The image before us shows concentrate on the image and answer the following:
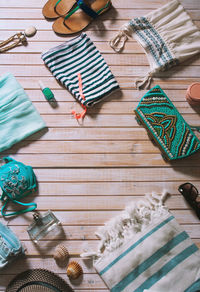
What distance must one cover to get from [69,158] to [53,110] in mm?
298

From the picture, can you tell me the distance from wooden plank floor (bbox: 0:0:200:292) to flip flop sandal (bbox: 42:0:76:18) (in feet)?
0.26

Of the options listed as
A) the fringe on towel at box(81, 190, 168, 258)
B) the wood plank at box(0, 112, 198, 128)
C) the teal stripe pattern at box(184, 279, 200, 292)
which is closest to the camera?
the teal stripe pattern at box(184, 279, 200, 292)

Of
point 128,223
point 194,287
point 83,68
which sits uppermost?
point 83,68

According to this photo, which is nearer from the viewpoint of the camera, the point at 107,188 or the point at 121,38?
the point at 107,188

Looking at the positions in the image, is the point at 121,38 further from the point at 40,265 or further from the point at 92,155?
the point at 40,265

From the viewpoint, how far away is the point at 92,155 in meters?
1.63

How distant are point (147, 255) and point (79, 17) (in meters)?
1.44

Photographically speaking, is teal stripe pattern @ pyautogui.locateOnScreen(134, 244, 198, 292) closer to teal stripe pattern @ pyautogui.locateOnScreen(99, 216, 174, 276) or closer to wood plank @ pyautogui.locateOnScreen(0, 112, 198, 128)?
teal stripe pattern @ pyautogui.locateOnScreen(99, 216, 174, 276)

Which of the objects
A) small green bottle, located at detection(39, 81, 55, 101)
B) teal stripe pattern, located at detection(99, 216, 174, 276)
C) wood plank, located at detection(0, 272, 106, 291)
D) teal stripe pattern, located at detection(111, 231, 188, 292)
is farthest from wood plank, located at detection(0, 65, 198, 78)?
wood plank, located at detection(0, 272, 106, 291)

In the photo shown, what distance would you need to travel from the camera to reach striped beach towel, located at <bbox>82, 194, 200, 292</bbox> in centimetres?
138

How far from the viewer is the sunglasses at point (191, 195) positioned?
4.96 ft

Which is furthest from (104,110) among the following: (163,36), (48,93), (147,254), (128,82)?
(147,254)

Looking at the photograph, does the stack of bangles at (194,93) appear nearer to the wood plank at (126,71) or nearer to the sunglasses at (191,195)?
the wood plank at (126,71)

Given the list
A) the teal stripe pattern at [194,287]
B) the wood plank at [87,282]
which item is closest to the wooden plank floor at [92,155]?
the wood plank at [87,282]
